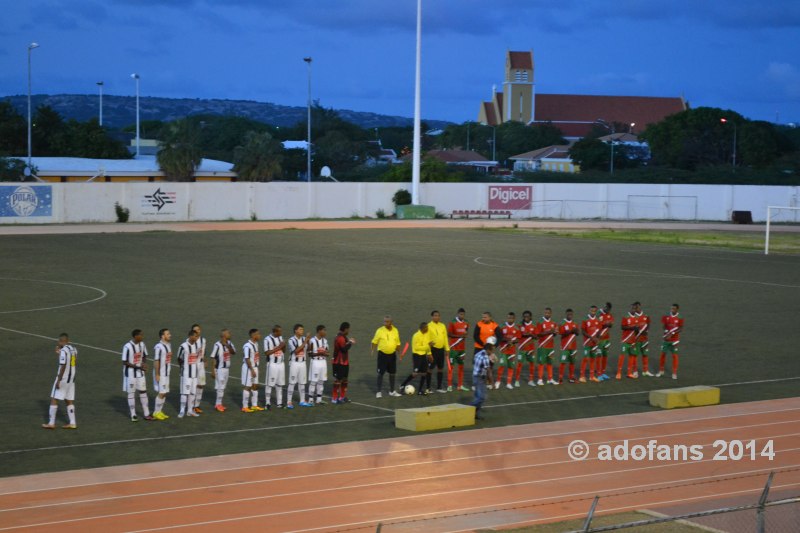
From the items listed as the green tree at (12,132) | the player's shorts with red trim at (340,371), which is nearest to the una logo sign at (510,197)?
the green tree at (12,132)

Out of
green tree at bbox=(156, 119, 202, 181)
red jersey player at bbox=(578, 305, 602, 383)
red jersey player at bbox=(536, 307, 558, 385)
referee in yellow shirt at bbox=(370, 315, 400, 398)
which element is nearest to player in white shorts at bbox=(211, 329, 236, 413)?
referee in yellow shirt at bbox=(370, 315, 400, 398)

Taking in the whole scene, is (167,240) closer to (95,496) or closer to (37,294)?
(37,294)

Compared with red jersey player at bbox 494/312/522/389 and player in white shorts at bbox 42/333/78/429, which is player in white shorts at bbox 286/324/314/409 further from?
red jersey player at bbox 494/312/522/389

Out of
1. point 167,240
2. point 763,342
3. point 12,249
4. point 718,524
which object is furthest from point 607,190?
point 718,524

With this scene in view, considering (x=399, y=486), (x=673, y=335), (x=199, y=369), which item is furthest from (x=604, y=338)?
(x=399, y=486)

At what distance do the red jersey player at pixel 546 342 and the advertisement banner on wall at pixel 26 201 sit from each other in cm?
4917

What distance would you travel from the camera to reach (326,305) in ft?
115

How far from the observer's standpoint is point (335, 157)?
13425cm

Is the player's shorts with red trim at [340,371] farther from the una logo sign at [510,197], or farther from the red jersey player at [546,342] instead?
the una logo sign at [510,197]

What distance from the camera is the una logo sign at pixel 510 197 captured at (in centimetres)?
8438

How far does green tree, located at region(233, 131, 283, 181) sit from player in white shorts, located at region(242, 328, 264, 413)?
261ft

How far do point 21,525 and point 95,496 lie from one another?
1.49 meters

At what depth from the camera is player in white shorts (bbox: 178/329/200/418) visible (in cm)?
2067

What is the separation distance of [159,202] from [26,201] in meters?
8.88
